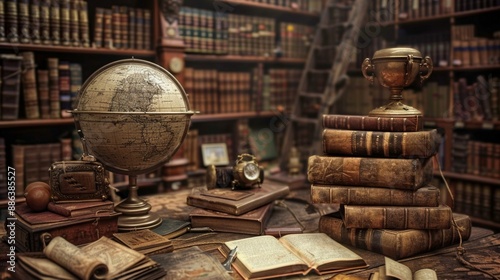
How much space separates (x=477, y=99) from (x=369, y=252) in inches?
108

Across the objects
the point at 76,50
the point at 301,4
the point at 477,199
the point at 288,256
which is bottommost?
the point at 477,199

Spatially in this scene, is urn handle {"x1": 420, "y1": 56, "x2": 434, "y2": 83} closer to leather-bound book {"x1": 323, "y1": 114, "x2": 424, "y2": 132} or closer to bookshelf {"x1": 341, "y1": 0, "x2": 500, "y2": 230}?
leather-bound book {"x1": 323, "y1": 114, "x2": 424, "y2": 132}

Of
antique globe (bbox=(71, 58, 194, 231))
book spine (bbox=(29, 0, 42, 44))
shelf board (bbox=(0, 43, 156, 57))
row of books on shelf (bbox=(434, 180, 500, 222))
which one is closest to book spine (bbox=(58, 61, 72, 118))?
shelf board (bbox=(0, 43, 156, 57))

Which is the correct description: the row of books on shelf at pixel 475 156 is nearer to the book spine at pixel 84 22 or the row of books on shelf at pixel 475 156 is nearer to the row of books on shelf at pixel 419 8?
the row of books on shelf at pixel 419 8

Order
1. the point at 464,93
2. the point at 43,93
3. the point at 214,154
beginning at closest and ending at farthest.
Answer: the point at 43,93 < the point at 464,93 < the point at 214,154

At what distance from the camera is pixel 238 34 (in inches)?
160

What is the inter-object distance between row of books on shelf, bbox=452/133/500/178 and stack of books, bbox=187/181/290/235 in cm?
248

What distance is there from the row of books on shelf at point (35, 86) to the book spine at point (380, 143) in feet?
7.39

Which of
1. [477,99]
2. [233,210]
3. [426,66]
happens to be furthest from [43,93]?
[477,99]

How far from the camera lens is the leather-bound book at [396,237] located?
1482mm

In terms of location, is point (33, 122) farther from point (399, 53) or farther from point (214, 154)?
point (399, 53)

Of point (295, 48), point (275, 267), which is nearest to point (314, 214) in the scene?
point (275, 267)

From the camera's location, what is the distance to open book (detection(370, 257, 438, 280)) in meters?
1.24

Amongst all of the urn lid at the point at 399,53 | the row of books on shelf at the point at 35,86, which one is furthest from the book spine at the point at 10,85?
the urn lid at the point at 399,53
